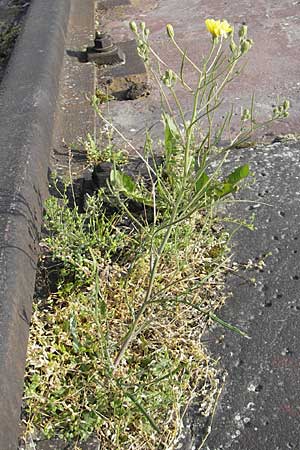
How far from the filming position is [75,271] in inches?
80.7

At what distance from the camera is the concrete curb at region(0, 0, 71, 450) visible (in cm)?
154

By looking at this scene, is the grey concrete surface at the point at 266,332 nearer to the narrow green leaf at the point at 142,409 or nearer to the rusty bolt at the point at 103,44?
the narrow green leaf at the point at 142,409

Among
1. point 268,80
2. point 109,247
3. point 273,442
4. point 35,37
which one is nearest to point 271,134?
point 268,80

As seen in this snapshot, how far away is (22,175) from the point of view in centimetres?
212

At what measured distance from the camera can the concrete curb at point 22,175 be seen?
5.05ft

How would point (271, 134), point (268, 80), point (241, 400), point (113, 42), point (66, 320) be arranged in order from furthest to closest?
point (113, 42), point (268, 80), point (271, 134), point (66, 320), point (241, 400)

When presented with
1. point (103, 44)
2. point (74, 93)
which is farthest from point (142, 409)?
point (103, 44)

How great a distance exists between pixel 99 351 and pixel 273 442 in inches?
19.2

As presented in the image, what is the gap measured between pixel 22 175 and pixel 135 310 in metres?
0.53

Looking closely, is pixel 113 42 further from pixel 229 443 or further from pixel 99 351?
pixel 229 443

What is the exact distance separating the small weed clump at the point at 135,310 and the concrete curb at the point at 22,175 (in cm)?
12

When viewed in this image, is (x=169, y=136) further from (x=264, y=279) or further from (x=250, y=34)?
(x=250, y=34)

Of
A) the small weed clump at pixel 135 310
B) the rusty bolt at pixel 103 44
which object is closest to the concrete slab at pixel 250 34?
the rusty bolt at pixel 103 44

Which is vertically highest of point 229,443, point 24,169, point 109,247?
point 24,169
